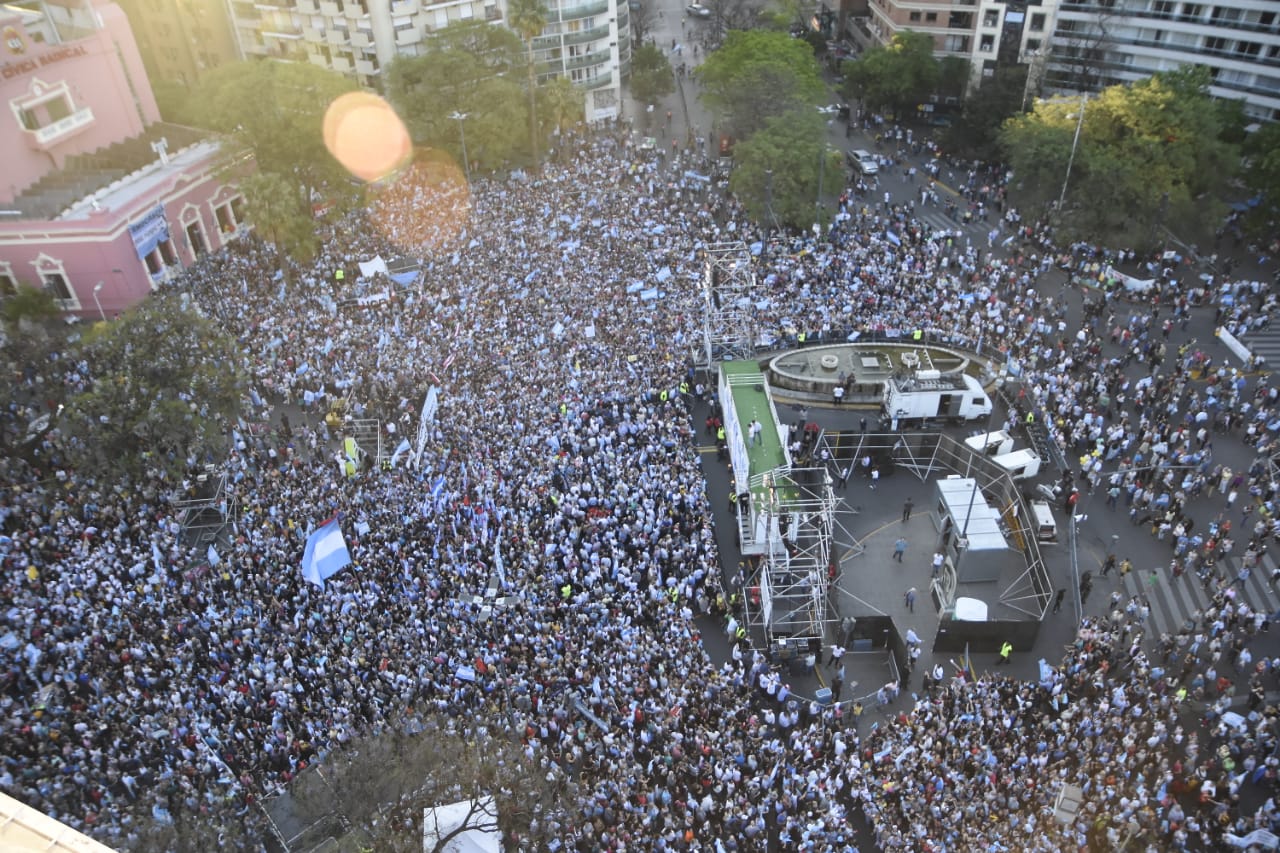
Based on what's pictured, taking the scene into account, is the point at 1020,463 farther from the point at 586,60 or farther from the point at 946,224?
the point at 586,60

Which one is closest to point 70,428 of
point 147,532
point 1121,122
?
point 147,532

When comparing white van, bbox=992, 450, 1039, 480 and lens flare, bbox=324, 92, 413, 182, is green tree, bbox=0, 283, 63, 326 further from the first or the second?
white van, bbox=992, 450, 1039, 480

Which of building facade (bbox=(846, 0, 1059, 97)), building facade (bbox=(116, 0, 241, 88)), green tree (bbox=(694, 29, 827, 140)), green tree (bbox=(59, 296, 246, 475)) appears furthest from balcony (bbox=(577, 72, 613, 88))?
green tree (bbox=(59, 296, 246, 475))

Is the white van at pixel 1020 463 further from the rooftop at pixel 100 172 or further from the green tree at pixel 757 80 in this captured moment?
the rooftop at pixel 100 172

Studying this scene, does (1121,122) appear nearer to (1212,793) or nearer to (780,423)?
(780,423)

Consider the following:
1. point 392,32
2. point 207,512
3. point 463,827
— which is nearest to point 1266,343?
point 463,827
